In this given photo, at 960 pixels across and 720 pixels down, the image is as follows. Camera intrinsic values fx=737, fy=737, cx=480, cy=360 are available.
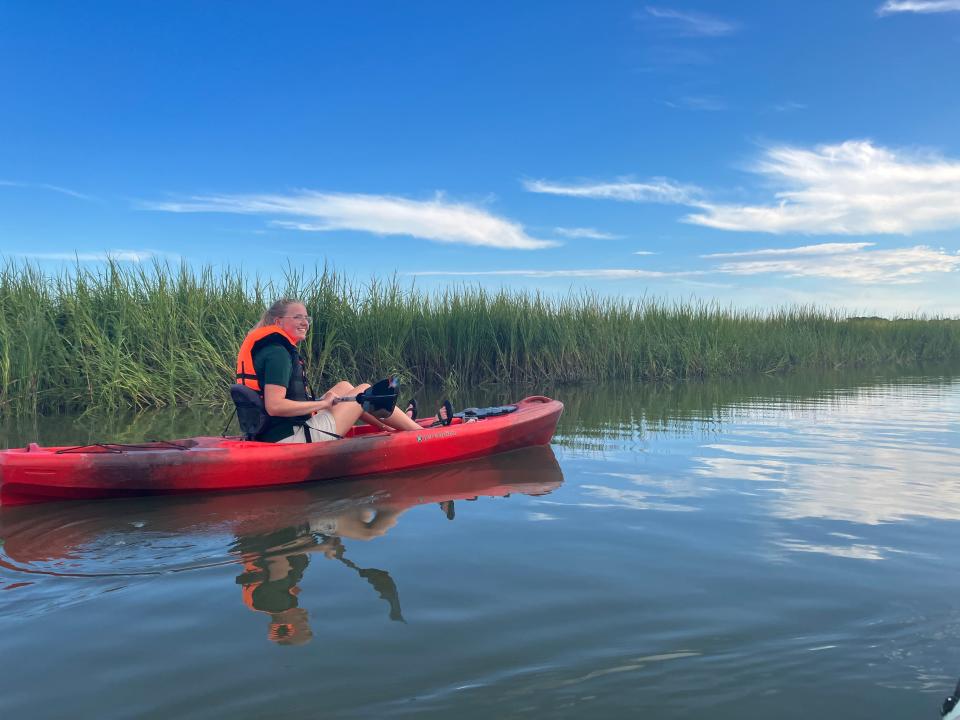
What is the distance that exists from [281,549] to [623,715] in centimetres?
215

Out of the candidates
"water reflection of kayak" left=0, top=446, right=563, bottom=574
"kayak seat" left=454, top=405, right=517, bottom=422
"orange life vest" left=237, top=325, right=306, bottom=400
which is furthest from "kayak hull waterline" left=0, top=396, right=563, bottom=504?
"kayak seat" left=454, top=405, right=517, bottom=422

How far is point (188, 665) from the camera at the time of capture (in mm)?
2381

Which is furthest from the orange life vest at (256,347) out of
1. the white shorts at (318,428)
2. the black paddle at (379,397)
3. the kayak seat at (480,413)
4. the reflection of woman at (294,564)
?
the kayak seat at (480,413)

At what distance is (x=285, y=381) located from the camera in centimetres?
521

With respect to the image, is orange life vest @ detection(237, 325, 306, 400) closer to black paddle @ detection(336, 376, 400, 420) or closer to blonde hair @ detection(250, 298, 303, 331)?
blonde hair @ detection(250, 298, 303, 331)

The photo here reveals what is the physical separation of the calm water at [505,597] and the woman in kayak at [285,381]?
50 cm

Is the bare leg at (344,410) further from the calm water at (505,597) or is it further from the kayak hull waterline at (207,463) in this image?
the calm water at (505,597)

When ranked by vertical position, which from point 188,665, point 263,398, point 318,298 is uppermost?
point 318,298

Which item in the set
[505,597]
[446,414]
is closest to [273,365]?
[446,414]

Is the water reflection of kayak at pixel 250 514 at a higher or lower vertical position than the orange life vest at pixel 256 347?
lower

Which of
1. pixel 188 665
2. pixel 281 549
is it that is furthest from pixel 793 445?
pixel 188 665

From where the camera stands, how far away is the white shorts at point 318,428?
5586 millimetres

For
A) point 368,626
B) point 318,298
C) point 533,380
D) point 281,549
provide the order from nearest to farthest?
point 368,626
point 281,549
point 318,298
point 533,380

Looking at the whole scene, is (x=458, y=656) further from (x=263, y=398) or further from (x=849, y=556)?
(x=263, y=398)
